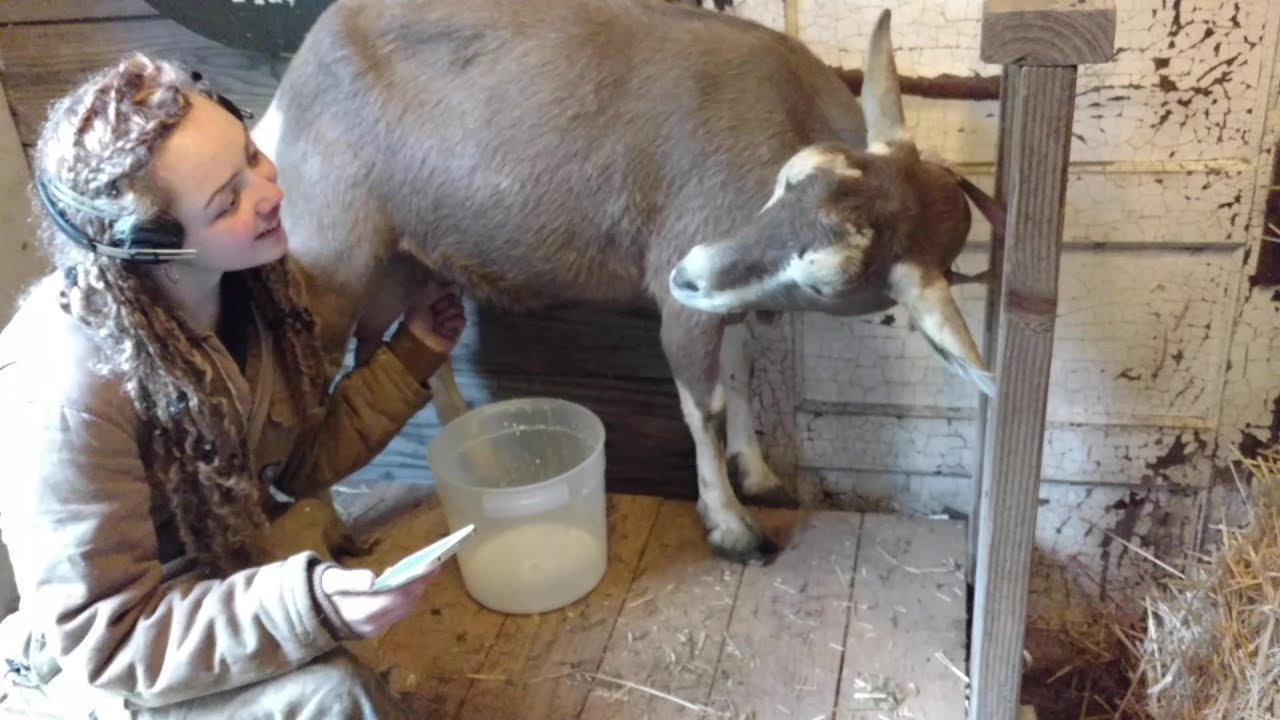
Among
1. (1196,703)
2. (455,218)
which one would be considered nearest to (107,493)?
(455,218)

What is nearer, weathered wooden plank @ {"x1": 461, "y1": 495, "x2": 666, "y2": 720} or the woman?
the woman

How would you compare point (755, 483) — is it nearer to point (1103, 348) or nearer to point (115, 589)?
point (1103, 348)

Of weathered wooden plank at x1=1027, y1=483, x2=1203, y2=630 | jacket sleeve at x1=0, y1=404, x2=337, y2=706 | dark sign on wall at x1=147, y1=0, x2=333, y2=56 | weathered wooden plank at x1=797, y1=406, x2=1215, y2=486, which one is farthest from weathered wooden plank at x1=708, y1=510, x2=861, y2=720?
dark sign on wall at x1=147, y1=0, x2=333, y2=56

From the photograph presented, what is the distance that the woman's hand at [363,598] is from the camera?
1120mm

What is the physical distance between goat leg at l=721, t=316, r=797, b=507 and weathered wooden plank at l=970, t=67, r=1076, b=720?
0.55 m

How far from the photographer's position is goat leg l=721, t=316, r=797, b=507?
1741 millimetres

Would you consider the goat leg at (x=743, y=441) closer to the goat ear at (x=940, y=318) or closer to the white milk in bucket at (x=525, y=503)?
the white milk in bucket at (x=525, y=503)

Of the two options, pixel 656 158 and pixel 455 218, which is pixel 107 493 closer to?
pixel 455 218

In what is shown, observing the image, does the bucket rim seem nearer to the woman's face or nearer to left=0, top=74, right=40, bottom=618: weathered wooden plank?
the woman's face

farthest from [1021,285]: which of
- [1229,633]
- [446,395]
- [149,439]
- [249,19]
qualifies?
[249,19]

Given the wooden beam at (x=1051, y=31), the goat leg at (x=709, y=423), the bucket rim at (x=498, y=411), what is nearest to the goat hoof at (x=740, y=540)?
the goat leg at (x=709, y=423)

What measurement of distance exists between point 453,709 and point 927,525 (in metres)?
0.76

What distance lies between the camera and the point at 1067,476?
1.75m

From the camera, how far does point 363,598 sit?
1.12 m
